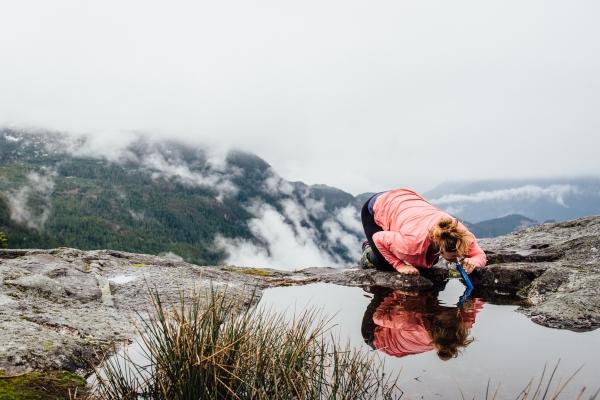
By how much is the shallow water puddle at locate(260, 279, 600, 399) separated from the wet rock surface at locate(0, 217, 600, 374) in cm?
59

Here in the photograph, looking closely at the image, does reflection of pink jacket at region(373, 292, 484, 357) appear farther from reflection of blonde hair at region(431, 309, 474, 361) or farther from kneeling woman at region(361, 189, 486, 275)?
kneeling woman at region(361, 189, 486, 275)

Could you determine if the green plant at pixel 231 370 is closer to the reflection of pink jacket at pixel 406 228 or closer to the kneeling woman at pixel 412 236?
the kneeling woman at pixel 412 236

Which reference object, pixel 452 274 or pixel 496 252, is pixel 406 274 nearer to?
pixel 452 274

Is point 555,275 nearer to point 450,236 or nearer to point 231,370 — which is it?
point 450,236

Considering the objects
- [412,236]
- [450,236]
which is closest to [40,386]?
[450,236]

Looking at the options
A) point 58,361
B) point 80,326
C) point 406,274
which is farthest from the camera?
point 406,274

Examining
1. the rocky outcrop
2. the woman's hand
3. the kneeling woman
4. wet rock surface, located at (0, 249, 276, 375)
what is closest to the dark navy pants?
the kneeling woman

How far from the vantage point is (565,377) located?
3.86 meters

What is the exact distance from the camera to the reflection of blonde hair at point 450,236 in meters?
6.77

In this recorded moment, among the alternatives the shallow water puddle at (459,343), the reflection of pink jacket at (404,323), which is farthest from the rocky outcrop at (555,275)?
the reflection of pink jacket at (404,323)

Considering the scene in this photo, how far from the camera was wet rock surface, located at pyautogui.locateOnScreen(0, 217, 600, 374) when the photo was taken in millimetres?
4350

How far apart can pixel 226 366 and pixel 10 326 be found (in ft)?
8.80

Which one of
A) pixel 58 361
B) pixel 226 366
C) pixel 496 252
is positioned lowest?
pixel 58 361

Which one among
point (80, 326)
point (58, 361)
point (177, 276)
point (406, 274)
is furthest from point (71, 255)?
point (406, 274)
